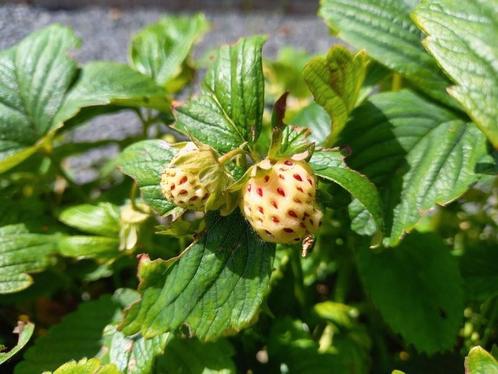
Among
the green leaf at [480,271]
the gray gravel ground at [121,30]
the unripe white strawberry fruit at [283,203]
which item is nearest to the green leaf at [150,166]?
the unripe white strawberry fruit at [283,203]

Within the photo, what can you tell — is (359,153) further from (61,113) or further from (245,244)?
(61,113)

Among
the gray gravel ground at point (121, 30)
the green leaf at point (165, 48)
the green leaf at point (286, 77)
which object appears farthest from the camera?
the gray gravel ground at point (121, 30)

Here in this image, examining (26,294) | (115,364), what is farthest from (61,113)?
(115,364)

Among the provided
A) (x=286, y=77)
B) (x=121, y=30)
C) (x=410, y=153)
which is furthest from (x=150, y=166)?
(x=121, y=30)

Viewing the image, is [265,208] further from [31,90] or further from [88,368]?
[31,90]

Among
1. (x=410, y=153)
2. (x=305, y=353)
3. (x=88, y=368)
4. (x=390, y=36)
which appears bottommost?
(x=305, y=353)

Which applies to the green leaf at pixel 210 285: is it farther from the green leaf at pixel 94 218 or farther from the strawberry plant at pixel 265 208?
the green leaf at pixel 94 218
